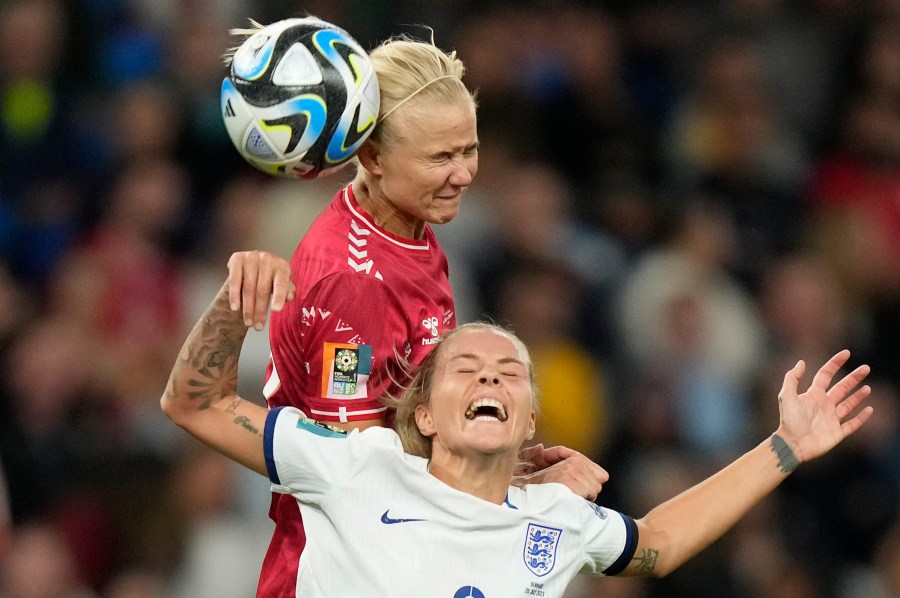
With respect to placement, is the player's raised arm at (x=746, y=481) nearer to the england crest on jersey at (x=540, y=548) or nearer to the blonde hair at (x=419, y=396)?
the england crest on jersey at (x=540, y=548)

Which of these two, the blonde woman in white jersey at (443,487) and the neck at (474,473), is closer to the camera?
the blonde woman in white jersey at (443,487)

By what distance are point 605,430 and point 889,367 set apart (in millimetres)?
1821

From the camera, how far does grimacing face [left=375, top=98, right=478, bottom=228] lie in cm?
470

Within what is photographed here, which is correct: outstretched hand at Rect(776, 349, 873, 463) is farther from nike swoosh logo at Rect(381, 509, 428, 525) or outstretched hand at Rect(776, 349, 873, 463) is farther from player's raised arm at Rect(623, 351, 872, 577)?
nike swoosh logo at Rect(381, 509, 428, 525)

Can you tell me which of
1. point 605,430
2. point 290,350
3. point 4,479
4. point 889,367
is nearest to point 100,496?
point 4,479

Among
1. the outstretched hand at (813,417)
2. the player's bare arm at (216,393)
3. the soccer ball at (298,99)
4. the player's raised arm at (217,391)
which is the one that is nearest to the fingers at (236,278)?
the player's raised arm at (217,391)

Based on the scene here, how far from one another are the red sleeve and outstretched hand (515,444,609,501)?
1.84ft

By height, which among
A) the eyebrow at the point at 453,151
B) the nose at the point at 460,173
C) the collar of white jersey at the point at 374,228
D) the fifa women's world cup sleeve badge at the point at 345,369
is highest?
the eyebrow at the point at 453,151

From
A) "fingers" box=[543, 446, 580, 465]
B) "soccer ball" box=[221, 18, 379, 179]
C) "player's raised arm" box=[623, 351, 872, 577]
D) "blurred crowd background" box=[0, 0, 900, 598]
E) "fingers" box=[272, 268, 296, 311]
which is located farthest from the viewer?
"blurred crowd background" box=[0, 0, 900, 598]

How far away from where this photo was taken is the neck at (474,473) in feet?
15.4

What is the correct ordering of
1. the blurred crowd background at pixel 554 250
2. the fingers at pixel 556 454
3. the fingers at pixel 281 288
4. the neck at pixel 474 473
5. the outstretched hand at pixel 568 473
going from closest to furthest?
the fingers at pixel 281 288 < the neck at pixel 474 473 < the outstretched hand at pixel 568 473 < the fingers at pixel 556 454 < the blurred crowd background at pixel 554 250

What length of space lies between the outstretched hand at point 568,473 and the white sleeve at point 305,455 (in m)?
0.62

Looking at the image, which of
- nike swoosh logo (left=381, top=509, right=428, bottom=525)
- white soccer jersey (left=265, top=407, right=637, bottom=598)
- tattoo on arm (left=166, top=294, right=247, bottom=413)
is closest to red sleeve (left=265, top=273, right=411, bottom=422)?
white soccer jersey (left=265, top=407, right=637, bottom=598)

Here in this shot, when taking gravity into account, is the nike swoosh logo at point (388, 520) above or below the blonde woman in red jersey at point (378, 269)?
below
